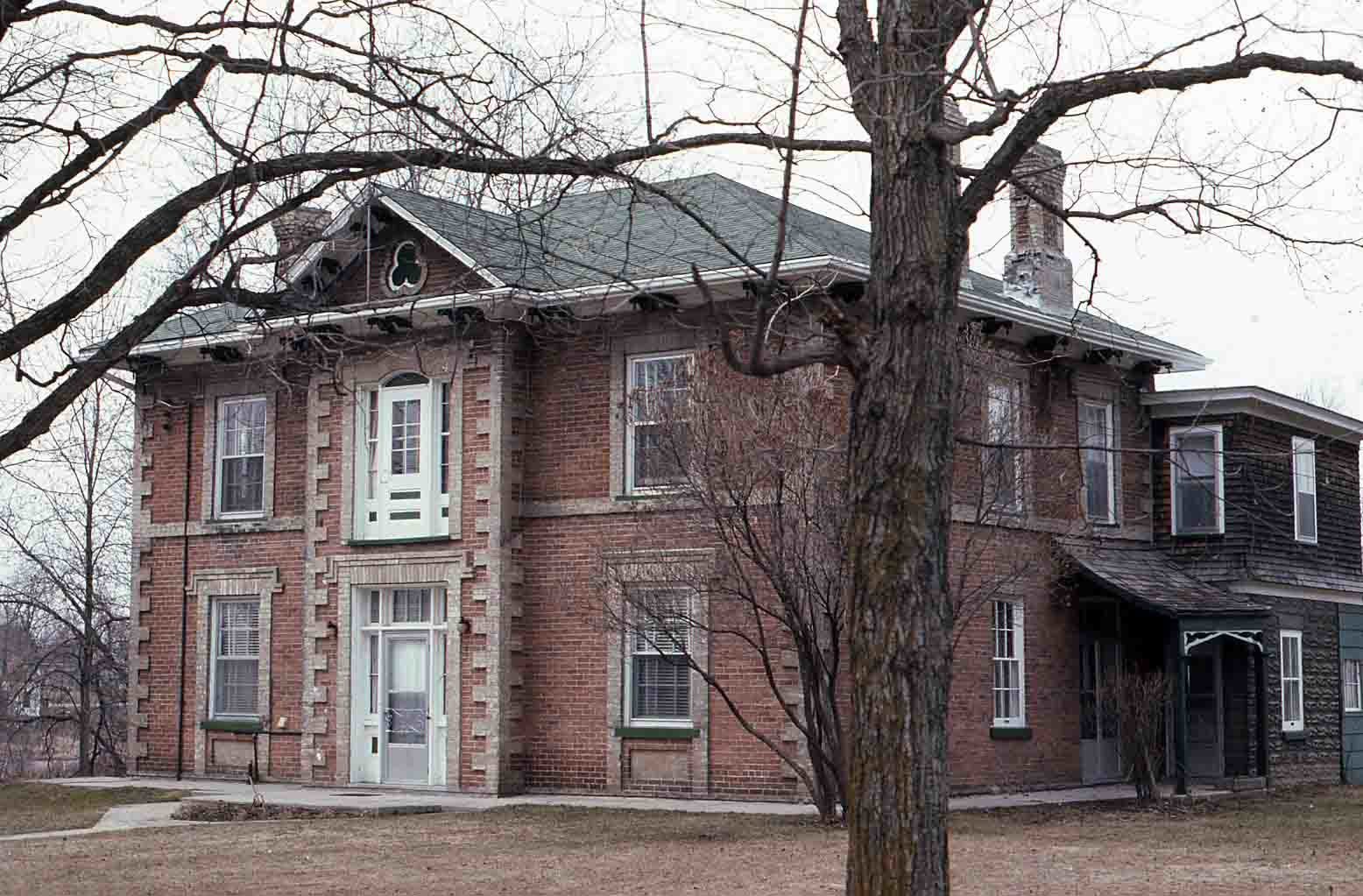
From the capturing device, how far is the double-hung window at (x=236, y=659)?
2644 centimetres

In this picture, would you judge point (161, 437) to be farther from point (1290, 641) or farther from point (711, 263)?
point (1290, 641)

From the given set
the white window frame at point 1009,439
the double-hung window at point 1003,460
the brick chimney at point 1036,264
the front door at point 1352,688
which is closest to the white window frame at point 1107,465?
the brick chimney at point 1036,264

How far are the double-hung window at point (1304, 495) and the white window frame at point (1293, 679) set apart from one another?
1.55 meters

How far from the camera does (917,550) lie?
26.7ft

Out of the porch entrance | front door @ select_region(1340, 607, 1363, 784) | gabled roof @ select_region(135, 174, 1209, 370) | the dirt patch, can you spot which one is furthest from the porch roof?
the dirt patch

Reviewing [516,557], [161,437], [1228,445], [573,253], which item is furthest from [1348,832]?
[161,437]

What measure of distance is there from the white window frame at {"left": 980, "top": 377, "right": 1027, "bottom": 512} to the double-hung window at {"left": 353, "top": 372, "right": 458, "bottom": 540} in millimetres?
6837

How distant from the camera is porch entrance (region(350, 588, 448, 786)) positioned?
2434 centimetres

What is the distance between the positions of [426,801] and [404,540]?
11.9ft

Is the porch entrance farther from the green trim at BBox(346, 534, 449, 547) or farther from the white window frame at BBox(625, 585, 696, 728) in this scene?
the white window frame at BBox(625, 585, 696, 728)

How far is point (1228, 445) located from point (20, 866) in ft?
58.7

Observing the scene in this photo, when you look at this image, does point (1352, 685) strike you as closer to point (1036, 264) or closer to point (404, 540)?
point (1036, 264)

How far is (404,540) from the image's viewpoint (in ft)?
80.4

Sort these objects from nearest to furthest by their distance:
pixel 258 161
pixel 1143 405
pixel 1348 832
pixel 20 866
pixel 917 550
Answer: pixel 917 550, pixel 258 161, pixel 20 866, pixel 1348 832, pixel 1143 405
